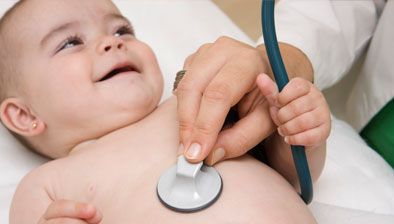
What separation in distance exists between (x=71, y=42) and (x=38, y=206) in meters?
0.39

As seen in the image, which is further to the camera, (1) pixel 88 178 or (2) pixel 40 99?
(2) pixel 40 99

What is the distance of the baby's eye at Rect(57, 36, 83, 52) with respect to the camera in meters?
0.87

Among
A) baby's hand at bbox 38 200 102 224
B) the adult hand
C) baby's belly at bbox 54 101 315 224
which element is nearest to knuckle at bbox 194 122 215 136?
the adult hand

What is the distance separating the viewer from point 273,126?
0.68 metres

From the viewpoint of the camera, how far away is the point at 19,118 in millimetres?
878

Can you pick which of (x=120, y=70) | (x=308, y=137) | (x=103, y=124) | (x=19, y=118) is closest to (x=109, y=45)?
(x=120, y=70)

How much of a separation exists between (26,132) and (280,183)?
605 millimetres

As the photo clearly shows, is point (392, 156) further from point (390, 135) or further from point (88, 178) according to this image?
point (88, 178)

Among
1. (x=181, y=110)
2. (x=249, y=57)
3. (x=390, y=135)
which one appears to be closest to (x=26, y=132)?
(x=181, y=110)

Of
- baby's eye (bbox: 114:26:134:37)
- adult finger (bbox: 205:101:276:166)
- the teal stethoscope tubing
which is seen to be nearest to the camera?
the teal stethoscope tubing

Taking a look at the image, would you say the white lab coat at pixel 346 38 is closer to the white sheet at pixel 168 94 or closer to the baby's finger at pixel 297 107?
the white sheet at pixel 168 94

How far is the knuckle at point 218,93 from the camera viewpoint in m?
0.59

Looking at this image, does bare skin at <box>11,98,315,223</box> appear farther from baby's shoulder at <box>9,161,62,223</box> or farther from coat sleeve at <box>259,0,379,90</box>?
coat sleeve at <box>259,0,379,90</box>

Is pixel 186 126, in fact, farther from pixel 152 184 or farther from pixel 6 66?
pixel 6 66
